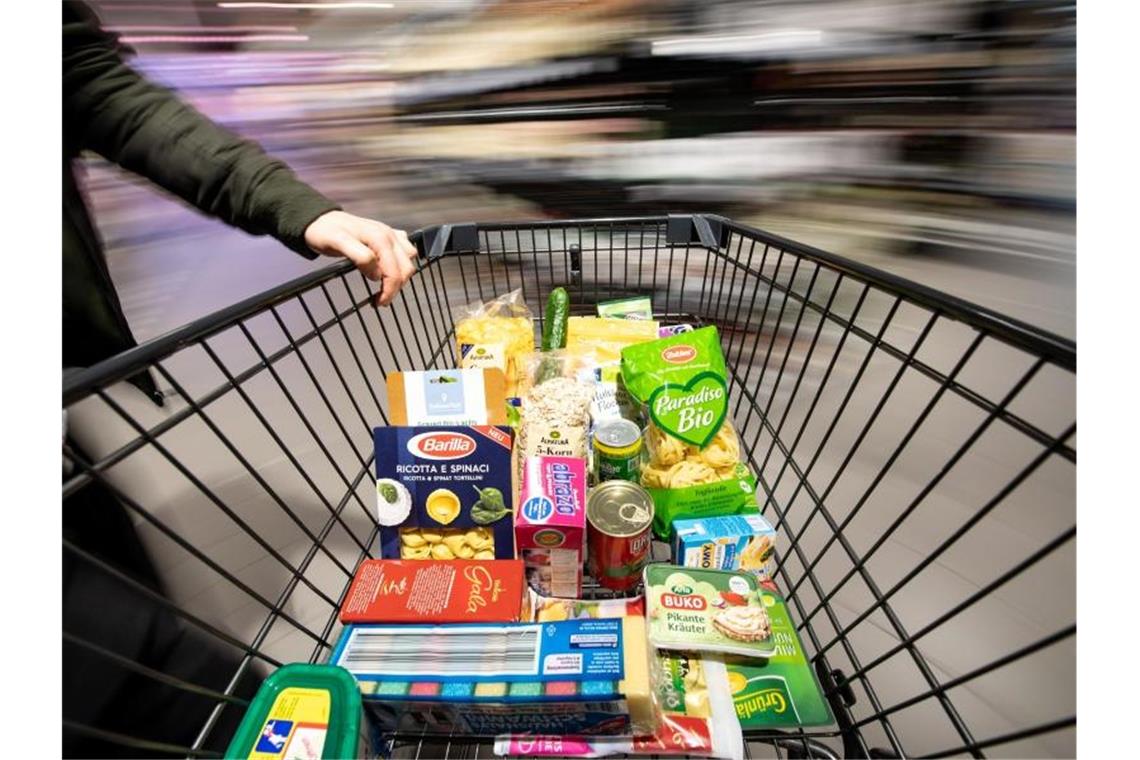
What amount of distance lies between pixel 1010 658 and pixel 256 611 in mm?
1217

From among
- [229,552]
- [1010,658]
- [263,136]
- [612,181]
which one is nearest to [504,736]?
[1010,658]

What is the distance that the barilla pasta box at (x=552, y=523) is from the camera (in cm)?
65

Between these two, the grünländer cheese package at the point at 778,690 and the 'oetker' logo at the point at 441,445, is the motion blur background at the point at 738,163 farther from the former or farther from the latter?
the 'oetker' logo at the point at 441,445

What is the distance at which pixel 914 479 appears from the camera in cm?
115

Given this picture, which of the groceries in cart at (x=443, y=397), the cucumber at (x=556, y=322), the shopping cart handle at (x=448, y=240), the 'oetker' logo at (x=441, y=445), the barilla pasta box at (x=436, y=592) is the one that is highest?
the shopping cart handle at (x=448, y=240)

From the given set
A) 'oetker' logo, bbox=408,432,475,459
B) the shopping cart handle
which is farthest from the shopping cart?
'oetker' logo, bbox=408,432,475,459

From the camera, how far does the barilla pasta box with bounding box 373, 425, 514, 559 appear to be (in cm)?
67

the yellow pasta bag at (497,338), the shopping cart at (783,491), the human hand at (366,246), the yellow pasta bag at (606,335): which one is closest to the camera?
the shopping cart at (783,491)

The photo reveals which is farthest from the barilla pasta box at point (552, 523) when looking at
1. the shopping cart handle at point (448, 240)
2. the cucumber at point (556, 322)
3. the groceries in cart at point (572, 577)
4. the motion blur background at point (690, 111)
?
the motion blur background at point (690, 111)

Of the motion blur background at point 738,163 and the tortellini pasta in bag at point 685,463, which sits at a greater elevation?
the motion blur background at point 738,163

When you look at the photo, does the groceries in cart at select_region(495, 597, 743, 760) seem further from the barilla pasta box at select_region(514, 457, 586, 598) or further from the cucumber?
the cucumber

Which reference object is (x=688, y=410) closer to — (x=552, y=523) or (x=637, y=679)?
(x=552, y=523)

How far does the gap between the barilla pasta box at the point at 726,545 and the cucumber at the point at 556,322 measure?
467 mm

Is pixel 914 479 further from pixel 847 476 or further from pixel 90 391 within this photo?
pixel 90 391
